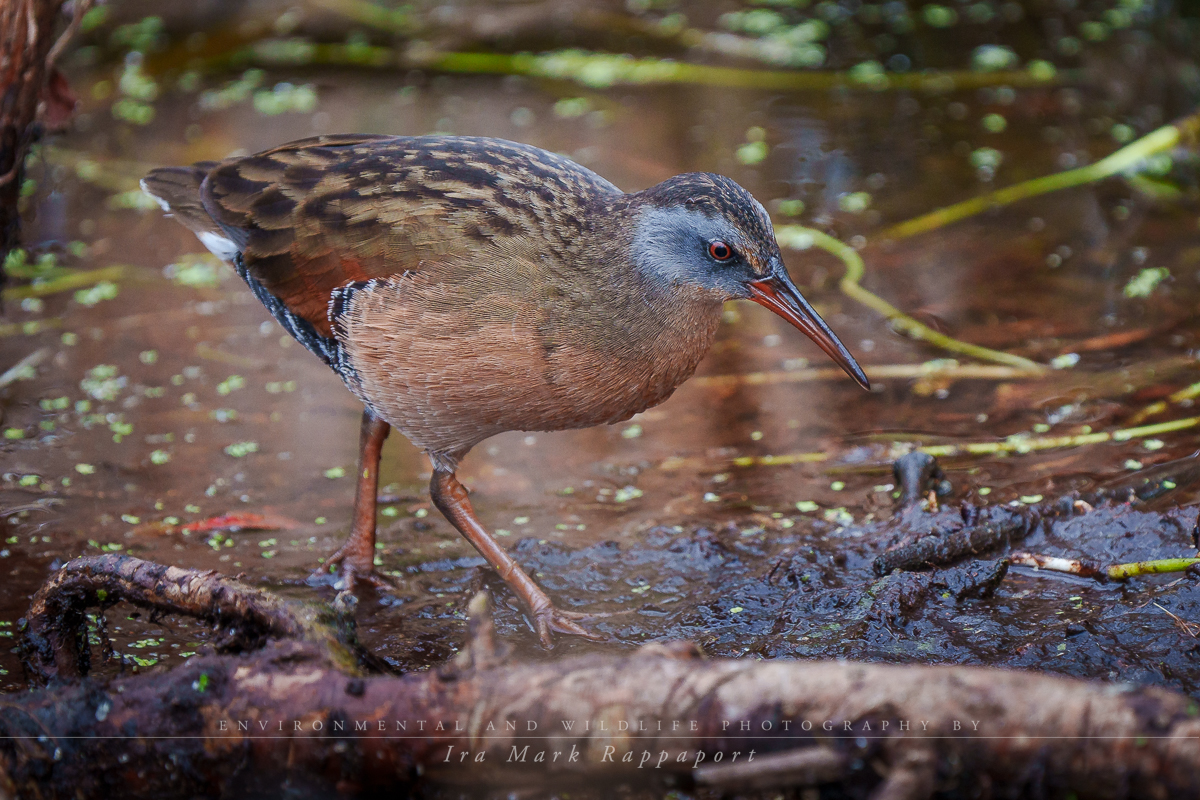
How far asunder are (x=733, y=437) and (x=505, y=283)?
5.41 feet

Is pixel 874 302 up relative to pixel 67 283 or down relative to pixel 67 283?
up

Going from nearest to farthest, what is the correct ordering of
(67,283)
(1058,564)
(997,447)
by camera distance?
(1058,564)
(997,447)
(67,283)

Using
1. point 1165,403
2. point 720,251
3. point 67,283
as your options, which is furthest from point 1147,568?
point 67,283

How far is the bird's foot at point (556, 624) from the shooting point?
3465mm

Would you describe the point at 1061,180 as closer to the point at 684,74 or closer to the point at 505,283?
the point at 684,74

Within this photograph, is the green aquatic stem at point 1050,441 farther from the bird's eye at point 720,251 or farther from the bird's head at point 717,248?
the bird's eye at point 720,251

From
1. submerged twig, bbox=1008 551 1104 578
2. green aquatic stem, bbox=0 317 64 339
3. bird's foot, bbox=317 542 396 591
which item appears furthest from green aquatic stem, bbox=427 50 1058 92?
bird's foot, bbox=317 542 396 591

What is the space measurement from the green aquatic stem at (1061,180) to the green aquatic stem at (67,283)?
4.40 metres

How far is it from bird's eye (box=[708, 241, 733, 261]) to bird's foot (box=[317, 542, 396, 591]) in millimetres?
1620

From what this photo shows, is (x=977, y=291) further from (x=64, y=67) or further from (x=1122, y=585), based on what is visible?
(x=64, y=67)

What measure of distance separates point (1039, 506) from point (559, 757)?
218 centimetres

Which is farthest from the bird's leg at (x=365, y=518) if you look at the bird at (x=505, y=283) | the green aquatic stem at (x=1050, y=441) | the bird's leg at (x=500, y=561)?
the green aquatic stem at (x=1050, y=441)

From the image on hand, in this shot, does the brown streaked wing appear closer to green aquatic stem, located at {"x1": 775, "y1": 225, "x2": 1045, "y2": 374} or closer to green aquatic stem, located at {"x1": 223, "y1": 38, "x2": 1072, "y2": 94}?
green aquatic stem, located at {"x1": 775, "y1": 225, "x2": 1045, "y2": 374}

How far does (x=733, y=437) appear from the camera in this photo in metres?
4.71
